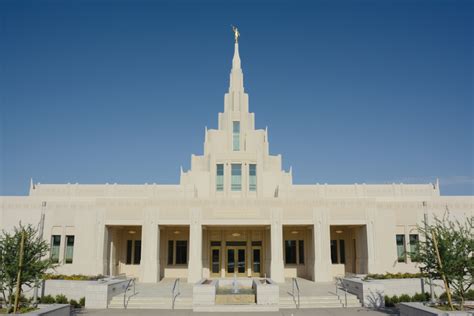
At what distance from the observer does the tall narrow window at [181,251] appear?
32844 mm

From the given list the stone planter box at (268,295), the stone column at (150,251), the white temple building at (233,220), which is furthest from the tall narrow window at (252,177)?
the stone planter box at (268,295)

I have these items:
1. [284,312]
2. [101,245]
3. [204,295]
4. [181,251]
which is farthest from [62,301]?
[181,251]

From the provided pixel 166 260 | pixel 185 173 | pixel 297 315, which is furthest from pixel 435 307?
pixel 185 173

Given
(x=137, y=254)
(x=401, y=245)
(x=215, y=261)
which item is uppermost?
(x=401, y=245)

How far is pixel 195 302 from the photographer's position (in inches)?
726

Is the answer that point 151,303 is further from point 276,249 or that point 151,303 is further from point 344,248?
point 344,248

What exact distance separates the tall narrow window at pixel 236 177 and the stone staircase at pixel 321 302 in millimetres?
15063

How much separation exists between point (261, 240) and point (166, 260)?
7835mm

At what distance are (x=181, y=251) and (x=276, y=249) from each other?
8.78 metres

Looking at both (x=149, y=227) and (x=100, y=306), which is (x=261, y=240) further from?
(x=100, y=306)

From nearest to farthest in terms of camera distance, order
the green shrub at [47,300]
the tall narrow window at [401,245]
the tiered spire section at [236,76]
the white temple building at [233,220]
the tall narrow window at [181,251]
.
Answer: the green shrub at [47,300] < the white temple building at [233,220] < the tall narrow window at [401,245] < the tall narrow window at [181,251] < the tiered spire section at [236,76]

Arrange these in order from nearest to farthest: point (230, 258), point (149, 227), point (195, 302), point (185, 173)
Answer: point (195, 302)
point (149, 227)
point (230, 258)
point (185, 173)

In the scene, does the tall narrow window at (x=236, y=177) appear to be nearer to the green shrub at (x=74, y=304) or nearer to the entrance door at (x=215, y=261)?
the entrance door at (x=215, y=261)

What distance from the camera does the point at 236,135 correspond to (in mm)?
37688
